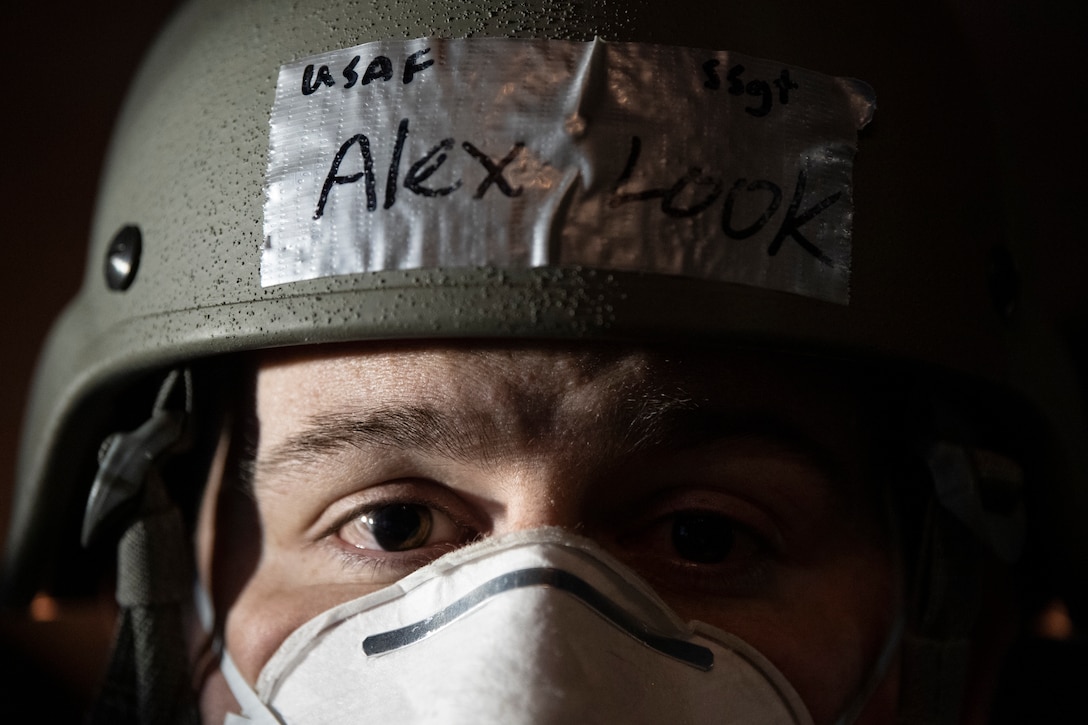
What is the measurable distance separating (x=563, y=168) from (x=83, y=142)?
124 centimetres

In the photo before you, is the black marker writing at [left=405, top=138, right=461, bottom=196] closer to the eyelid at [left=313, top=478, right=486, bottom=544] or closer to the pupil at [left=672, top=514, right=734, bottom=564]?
the eyelid at [left=313, top=478, right=486, bottom=544]

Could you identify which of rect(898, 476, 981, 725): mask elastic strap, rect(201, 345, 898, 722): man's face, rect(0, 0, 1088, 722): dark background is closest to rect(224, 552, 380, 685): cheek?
rect(201, 345, 898, 722): man's face

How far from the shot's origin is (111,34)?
1755 mm

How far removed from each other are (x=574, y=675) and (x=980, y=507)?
0.45 m

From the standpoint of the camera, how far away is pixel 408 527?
95 cm

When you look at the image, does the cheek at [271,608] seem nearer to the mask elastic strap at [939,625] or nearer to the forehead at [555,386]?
the forehead at [555,386]

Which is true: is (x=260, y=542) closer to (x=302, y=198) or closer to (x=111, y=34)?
(x=302, y=198)

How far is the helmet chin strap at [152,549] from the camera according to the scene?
1.01m

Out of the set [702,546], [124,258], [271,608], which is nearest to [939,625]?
[702,546]

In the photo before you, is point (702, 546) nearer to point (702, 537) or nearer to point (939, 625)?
point (702, 537)

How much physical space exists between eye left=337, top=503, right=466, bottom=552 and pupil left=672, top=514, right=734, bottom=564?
0.65 feet

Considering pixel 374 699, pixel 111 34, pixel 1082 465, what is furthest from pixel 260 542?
pixel 111 34

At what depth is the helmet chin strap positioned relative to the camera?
101 cm

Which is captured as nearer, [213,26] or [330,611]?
[330,611]
